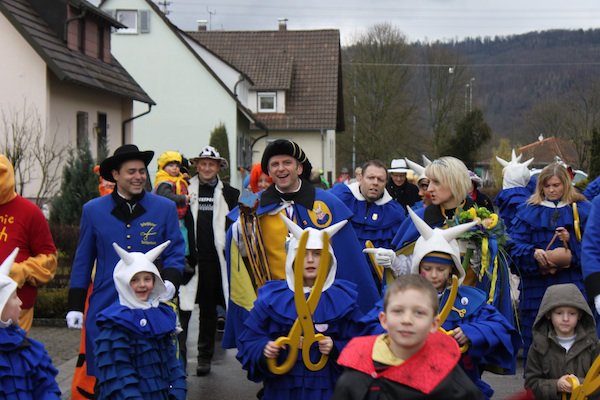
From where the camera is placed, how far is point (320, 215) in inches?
260

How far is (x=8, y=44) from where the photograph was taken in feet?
69.3

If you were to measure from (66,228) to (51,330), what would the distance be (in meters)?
3.12

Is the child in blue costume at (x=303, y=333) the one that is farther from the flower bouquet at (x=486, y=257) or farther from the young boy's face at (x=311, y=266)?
the flower bouquet at (x=486, y=257)

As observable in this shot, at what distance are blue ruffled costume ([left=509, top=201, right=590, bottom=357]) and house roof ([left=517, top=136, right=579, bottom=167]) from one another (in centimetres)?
3584

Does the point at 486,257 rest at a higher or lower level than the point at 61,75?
lower

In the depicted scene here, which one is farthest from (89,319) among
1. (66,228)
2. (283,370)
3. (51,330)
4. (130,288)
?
(66,228)

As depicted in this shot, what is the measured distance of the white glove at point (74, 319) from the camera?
644cm

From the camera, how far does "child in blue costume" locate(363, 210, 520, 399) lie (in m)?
5.06

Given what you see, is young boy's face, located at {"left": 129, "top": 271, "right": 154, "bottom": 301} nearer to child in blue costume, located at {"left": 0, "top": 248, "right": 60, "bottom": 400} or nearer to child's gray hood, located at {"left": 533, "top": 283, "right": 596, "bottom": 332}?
child in blue costume, located at {"left": 0, "top": 248, "right": 60, "bottom": 400}

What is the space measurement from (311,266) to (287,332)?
0.39 meters

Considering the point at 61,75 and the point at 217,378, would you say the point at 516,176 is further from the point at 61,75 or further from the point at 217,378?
the point at 61,75

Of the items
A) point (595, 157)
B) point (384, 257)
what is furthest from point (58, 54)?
point (384, 257)

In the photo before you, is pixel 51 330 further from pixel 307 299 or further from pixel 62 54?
pixel 62 54

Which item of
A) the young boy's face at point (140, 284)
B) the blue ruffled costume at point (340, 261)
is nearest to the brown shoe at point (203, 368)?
the blue ruffled costume at point (340, 261)
